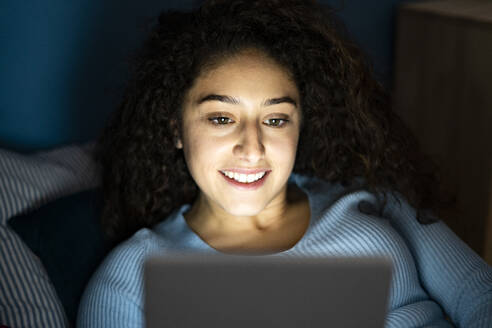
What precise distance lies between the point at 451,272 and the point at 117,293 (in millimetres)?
743

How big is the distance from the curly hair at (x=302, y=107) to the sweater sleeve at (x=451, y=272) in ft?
0.16

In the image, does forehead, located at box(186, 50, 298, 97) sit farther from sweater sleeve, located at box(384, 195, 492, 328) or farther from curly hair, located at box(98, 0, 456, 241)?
sweater sleeve, located at box(384, 195, 492, 328)

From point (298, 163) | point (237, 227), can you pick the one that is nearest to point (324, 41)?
point (298, 163)

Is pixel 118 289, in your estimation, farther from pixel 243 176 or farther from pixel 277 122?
pixel 277 122

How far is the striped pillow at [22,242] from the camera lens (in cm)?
112

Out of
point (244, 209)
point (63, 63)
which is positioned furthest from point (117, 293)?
point (63, 63)

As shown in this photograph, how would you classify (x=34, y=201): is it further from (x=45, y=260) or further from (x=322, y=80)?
(x=322, y=80)

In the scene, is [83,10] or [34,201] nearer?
[34,201]

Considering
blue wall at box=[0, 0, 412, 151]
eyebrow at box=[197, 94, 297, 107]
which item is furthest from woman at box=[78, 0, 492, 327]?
blue wall at box=[0, 0, 412, 151]

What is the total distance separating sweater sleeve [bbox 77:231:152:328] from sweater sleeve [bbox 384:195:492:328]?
2.10 feet

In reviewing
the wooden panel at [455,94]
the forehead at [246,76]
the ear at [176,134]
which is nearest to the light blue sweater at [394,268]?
the ear at [176,134]

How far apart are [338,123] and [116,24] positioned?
2.42 feet

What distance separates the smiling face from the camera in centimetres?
110

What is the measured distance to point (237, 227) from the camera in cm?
128
